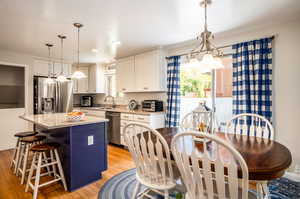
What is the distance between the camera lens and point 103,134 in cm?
266

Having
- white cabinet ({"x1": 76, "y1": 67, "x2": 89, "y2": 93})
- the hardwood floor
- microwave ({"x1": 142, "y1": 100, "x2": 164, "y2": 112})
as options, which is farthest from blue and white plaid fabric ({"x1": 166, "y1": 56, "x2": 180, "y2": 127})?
white cabinet ({"x1": 76, "y1": 67, "x2": 89, "y2": 93})

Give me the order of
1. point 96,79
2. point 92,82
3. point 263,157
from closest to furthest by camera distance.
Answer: point 263,157
point 96,79
point 92,82

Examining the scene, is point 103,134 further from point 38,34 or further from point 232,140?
point 38,34

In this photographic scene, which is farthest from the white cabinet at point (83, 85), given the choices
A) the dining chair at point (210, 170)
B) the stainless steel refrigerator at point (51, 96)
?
the dining chair at point (210, 170)

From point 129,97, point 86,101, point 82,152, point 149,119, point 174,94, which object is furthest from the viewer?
point 86,101

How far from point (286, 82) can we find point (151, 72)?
238 cm

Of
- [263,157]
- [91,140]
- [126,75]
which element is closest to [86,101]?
[126,75]

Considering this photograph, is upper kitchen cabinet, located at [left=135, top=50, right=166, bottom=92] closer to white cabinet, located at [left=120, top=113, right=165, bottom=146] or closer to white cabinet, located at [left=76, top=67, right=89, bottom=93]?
white cabinet, located at [left=120, top=113, right=165, bottom=146]

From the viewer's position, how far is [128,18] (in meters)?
2.30

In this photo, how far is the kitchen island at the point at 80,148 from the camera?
88.3 inches

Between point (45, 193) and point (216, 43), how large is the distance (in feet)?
11.5

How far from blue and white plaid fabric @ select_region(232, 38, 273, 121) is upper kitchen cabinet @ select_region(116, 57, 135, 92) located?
2.35 m

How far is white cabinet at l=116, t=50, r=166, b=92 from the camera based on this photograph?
146 inches

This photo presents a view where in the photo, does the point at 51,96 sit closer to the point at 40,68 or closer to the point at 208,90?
the point at 40,68
